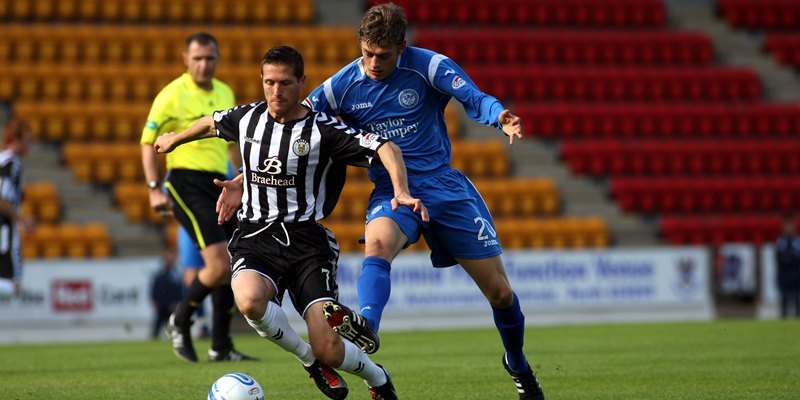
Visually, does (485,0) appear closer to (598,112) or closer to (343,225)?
(598,112)

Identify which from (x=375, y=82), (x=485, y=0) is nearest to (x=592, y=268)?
(x=485, y=0)

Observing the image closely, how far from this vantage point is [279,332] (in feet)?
18.0


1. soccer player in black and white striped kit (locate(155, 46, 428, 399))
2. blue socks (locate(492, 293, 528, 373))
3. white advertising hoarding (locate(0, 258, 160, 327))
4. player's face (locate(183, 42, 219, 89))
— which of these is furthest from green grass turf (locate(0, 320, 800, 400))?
white advertising hoarding (locate(0, 258, 160, 327))

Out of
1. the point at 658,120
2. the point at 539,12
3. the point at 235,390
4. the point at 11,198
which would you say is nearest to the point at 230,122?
the point at 235,390

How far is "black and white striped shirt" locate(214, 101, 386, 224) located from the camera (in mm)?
5430

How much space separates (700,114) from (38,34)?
471 inches

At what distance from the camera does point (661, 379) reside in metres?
6.85

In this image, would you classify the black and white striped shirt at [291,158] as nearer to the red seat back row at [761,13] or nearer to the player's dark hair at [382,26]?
the player's dark hair at [382,26]

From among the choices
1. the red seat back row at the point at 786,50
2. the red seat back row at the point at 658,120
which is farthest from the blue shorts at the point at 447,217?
the red seat back row at the point at 786,50

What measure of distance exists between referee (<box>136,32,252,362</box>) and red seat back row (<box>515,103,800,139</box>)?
12.9m

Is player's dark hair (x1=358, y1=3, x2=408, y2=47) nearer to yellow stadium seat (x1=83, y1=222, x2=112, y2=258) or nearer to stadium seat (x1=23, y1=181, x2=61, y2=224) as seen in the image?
yellow stadium seat (x1=83, y1=222, x2=112, y2=258)

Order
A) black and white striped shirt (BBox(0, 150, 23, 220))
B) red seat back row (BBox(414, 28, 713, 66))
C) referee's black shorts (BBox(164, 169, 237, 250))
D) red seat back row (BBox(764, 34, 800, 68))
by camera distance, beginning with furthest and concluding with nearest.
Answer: red seat back row (BBox(764, 34, 800, 68)) → red seat back row (BBox(414, 28, 713, 66)) → black and white striped shirt (BBox(0, 150, 23, 220)) → referee's black shorts (BBox(164, 169, 237, 250))

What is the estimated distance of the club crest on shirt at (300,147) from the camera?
543 cm

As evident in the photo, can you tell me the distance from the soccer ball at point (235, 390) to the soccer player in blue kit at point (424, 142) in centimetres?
89
